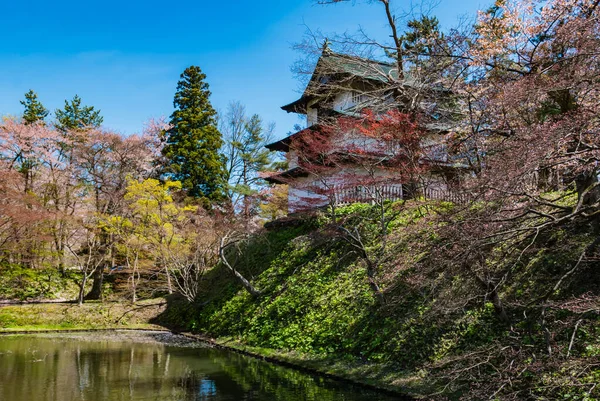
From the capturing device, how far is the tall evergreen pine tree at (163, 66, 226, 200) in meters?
28.9

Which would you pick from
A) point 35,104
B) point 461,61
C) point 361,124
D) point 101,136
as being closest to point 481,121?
point 461,61

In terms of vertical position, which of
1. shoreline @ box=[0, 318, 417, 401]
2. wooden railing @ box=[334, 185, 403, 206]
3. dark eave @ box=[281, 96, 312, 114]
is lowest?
shoreline @ box=[0, 318, 417, 401]

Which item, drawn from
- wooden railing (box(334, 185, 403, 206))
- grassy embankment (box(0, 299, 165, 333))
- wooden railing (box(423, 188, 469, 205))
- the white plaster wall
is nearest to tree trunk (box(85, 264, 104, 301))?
grassy embankment (box(0, 299, 165, 333))

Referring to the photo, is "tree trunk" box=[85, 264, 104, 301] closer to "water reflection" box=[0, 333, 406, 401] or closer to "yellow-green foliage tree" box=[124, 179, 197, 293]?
"yellow-green foliage tree" box=[124, 179, 197, 293]

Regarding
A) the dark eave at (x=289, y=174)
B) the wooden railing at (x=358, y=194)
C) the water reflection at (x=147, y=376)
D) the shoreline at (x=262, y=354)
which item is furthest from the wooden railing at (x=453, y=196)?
the dark eave at (x=289, y=174)

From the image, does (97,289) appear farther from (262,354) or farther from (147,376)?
(147,376)

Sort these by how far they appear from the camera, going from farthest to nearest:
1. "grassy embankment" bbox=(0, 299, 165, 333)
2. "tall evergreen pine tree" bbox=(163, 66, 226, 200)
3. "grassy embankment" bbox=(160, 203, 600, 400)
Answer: "tall evergreen pine tree" bbox=(163, 66, 226, 200)
"grassy embankment" bbox=(0, 299, 165, 333)
"grassy embankment" bbox=(160, 203, 600, 400)

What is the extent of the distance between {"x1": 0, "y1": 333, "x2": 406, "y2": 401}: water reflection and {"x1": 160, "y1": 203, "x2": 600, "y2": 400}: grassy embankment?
839mm

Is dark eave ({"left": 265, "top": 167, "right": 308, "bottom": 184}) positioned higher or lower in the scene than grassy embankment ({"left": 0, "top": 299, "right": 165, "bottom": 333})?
higher

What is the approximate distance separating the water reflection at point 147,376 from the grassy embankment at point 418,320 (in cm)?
84

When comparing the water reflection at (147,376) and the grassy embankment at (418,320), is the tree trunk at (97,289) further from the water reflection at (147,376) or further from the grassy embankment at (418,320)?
the water reflection at (147,376)

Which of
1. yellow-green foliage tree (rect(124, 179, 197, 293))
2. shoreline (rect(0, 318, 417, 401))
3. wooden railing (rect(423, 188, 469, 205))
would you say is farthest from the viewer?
yellow-green foliage tree (rect(124, 179, 197, 293))

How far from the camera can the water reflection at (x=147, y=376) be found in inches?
331

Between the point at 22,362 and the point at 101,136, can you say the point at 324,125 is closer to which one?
the point at 22,362
